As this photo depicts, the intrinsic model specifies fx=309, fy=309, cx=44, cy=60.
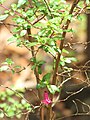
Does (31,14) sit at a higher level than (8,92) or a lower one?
higher

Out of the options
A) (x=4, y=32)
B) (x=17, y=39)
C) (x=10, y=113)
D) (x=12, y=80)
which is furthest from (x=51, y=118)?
(x=4, y=32)

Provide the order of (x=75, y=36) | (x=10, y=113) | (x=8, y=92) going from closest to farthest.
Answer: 1. (x=10, y=113)
2. (x=8, y=92)
3. (x=75, y=36)

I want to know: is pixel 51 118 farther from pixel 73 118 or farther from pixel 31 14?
pixel 73 118

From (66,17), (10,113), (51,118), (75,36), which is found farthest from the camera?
(75,36)

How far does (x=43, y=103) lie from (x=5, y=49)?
138 centimetres

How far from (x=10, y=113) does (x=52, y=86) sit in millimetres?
742

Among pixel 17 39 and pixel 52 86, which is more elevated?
pixel 17 39

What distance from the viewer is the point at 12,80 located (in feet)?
8.28

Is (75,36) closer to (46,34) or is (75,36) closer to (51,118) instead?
(51,118)

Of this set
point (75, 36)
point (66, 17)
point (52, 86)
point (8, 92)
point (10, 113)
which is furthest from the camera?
point (75, 36)

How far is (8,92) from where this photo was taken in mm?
2275

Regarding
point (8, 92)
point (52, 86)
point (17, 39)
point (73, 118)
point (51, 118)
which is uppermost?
point (17, 39)

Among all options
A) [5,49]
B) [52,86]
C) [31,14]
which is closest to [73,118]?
[5,49]

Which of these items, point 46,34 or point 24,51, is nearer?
point 46,34
